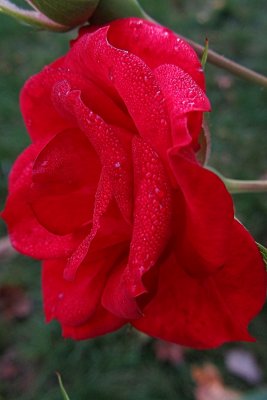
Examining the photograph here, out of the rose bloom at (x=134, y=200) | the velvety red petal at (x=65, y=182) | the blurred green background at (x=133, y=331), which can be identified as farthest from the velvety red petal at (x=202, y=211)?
the blurred green background at (x=133, y=331)

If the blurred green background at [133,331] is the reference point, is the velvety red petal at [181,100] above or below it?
above

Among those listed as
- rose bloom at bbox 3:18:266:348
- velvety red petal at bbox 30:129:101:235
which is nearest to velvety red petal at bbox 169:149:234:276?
rose bloom at bbox 3:18:266:348

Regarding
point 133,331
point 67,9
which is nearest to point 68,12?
point 67,9

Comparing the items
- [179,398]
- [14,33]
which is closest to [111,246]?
[179,398]

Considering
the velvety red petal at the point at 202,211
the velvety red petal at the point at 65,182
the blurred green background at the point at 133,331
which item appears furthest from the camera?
the blurred green background at the point at 133,331

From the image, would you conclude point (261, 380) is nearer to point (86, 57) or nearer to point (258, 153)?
point (258, 153)

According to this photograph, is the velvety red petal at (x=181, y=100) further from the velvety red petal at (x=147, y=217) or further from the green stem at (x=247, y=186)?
the green stem at (x=247, y=186)
